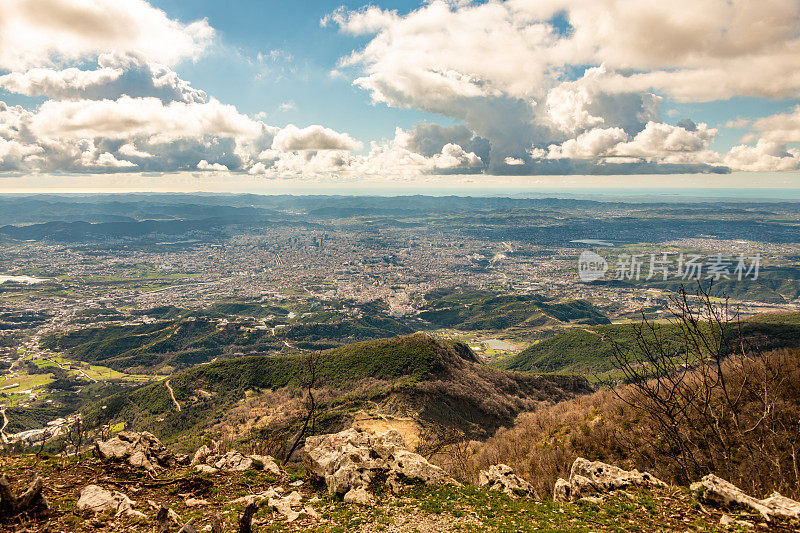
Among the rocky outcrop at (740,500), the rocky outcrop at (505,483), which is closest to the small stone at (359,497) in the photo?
the rocky outcrop at (505,483)

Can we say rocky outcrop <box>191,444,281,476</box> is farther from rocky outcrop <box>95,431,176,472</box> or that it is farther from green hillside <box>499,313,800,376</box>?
green hillside <box>499,313,800,376</box>

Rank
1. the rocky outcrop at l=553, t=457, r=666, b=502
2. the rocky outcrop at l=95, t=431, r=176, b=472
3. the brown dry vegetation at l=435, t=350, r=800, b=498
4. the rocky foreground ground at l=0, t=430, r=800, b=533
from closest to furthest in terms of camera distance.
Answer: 1. the rocky foreground ground at l=0, t=430, r=800, b=533
2. the brown dry vegetation at l=435, t=350, r=800, b=498
3. the rocky outcrop at l=553, t=457, r=666, b=502
4. the rocky outcrop at l=95, t=431, r=176, b=472

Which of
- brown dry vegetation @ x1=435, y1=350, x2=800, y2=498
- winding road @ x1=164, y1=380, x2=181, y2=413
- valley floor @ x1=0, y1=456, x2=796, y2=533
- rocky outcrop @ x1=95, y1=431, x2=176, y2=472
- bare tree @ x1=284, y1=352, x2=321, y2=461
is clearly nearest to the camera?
valley floor @ x1=0, y1=456, x2=796, y2=533

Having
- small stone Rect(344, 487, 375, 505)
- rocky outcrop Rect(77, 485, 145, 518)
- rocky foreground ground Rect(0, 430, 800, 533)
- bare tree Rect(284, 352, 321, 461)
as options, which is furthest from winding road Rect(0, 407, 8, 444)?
small stone Rect(344, 487, 375, 505)

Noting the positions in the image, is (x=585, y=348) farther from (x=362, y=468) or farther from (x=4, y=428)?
(x=4, y=428)

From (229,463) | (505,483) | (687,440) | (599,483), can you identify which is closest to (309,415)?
(229,463)

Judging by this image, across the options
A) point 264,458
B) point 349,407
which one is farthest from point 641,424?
point 349,407

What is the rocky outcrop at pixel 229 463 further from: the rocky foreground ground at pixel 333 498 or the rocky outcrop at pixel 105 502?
the rocky outcrop at pixel 105 502
